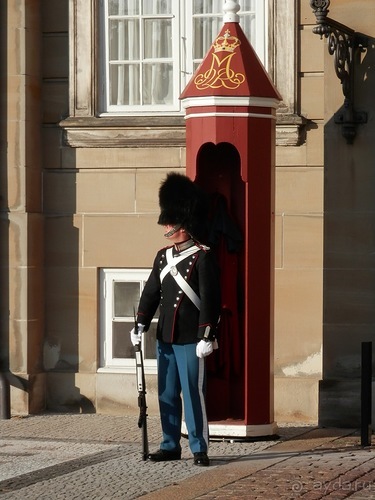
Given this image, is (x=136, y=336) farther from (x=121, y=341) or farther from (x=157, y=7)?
(x=157, y=7)

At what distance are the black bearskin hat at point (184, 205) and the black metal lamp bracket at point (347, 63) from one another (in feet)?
6.65

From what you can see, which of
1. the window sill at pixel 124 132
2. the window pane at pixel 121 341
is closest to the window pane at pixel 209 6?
the window sill at pixel 124 132

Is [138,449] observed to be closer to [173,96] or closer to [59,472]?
[59,472]

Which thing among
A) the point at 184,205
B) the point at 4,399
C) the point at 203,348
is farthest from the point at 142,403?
the point at 4,399

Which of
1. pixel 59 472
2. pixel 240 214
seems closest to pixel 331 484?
pixel 59 472

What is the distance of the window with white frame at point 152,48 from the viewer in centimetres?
1236

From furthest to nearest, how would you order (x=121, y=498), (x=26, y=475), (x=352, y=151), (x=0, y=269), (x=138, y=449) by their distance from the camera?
(x=0, y=269) < (x=352, y=151) < (x=138, y=449) < (x=26, y=475) < (x=121, y=498)

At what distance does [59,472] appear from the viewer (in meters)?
9.09

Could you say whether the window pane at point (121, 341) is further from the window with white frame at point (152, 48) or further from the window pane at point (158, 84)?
Result: the window pane at point (158, 84)

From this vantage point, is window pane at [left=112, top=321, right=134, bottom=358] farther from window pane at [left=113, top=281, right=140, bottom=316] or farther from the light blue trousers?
the light blue trousers

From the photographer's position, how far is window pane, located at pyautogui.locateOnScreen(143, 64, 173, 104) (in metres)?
12.4

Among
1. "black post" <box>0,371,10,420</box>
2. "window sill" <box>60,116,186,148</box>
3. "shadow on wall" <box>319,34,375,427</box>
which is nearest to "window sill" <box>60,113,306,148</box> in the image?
"window sill" <box>60,116,186,148</box>

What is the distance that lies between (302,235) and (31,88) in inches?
110

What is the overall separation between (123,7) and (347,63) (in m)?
2.37
